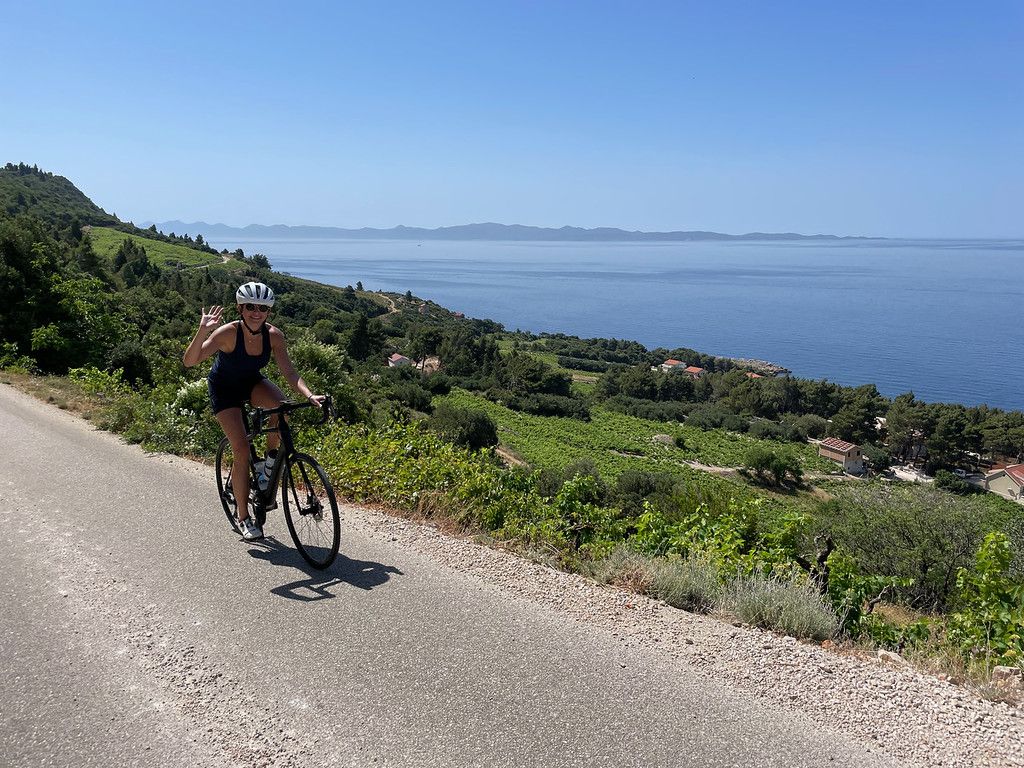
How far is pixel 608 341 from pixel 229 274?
237 feet

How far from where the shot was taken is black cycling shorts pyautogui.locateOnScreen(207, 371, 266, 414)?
4688 mm

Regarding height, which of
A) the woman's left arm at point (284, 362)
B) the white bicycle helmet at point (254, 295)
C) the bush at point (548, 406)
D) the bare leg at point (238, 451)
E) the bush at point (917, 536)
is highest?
the white bicycle helmet at point (254, 295)

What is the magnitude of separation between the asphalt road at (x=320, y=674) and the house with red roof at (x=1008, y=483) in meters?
61.6

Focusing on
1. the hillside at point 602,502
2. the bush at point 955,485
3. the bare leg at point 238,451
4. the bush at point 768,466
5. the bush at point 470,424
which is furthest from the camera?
the bush at point 955,485

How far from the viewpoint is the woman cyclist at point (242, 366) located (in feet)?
14.7

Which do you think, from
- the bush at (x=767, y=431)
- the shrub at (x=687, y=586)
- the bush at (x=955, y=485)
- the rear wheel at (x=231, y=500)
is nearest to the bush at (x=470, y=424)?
the rear wheel at (x=231, y=500)

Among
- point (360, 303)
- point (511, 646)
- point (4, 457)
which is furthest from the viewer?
point (360, 303)

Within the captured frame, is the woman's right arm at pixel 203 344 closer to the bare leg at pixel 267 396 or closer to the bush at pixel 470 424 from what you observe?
the bare leg at pixel 267 396

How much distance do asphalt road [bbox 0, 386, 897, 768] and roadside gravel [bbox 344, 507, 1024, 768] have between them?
152mm

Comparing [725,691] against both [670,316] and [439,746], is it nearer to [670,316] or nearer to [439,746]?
[439,746]

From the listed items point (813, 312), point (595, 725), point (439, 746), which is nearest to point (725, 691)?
point (595, 725)

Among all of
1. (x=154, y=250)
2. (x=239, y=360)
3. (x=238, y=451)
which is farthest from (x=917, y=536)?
(x=154, y=250)

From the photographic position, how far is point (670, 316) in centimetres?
17500

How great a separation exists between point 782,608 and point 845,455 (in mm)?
66404
